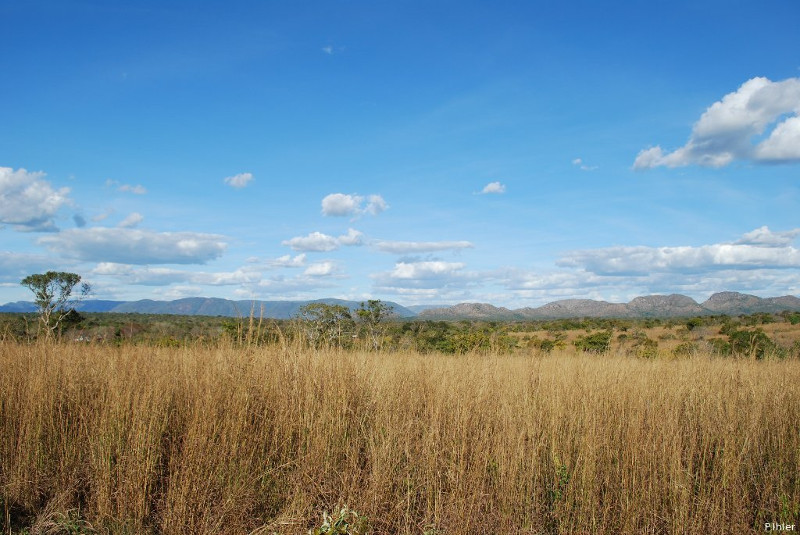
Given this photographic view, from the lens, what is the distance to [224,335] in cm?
582

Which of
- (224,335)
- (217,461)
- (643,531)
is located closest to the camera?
(643,531)

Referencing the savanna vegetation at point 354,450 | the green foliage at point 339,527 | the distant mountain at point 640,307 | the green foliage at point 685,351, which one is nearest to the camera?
the green foliage at point 339,527

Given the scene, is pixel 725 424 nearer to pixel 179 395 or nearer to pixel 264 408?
pixel 264 408

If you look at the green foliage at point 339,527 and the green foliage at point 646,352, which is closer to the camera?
the green foliage at point 339,527

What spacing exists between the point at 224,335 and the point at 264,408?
1.35 m

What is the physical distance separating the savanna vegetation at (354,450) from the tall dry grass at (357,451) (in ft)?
0.07

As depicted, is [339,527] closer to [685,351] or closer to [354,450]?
[354,450]

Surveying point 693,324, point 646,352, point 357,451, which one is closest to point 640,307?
point 693,324

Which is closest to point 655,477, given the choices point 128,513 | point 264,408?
point 264,408

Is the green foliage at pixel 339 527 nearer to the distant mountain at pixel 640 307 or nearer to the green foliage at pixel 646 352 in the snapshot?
the green foliage at pixel 646 352

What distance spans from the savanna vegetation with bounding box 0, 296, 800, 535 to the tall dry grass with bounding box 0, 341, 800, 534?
2cm

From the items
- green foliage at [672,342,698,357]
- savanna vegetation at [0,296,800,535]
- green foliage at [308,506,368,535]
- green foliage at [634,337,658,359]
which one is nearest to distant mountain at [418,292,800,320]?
green foliage at [634,337,658,359]

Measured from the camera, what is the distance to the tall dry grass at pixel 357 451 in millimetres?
3920

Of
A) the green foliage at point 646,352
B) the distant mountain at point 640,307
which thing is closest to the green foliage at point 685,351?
the green foliage at point 646,352
